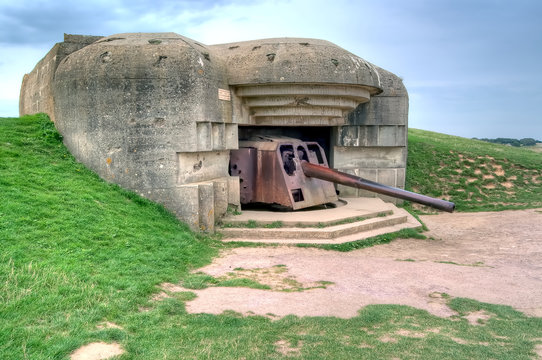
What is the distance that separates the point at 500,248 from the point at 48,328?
7.14m

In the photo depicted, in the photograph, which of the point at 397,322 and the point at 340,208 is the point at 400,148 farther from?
the point at 397,322

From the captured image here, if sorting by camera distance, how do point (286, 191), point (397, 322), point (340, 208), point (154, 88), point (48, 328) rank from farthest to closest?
point (340, 208) → point (286, 191) → point (154, 88) → point (397, 322) → point (48, 328)

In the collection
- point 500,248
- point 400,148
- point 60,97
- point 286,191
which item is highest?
point 60,97

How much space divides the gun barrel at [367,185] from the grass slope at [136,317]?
2.79 meters

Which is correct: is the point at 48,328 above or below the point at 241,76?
below

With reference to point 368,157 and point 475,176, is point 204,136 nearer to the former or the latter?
point 368,157

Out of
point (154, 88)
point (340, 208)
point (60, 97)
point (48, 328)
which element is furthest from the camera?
point (340, 208)

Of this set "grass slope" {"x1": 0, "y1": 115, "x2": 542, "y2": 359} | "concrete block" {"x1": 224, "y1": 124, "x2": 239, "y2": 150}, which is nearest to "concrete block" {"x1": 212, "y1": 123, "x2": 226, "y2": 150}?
"concrete block" {"x1": 224, "y1": 124, "x2": 239, "y2": 150}

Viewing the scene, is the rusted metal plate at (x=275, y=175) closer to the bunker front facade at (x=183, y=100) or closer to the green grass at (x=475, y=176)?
the bunker front facade at (x=183, y=100)

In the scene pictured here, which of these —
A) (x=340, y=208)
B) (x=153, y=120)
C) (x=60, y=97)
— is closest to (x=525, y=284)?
(x=340, y=208)

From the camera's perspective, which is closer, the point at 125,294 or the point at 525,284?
the point at 125,294

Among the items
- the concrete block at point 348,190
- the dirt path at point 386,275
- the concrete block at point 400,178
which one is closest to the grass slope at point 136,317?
the dirt path at point 386,275

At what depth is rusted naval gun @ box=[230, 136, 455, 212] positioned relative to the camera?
8.98m

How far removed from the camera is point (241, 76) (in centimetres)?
885
